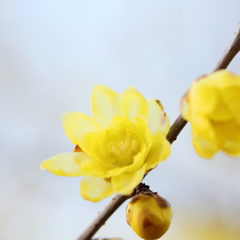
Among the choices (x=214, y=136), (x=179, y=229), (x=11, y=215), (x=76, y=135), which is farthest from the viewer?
(x=179, y=229)

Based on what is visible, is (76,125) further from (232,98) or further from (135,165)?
(232,98)

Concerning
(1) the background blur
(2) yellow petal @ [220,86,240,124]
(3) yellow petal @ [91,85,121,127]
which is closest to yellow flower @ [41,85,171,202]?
(3) yellow petal @ [91,85,121,127]

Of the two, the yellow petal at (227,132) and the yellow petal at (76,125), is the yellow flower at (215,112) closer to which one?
the yellow petal at (227,132)

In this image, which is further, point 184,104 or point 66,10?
point 66,10

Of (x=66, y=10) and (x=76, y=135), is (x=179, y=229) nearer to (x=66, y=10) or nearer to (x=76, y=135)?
(x=66, y=10)

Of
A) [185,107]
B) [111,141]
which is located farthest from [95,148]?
[185,107]

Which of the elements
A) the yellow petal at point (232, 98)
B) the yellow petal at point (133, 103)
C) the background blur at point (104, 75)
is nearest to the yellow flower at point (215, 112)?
the yellow petal at point (232, 98)

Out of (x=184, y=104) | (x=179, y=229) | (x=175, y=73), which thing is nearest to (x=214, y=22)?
(x=175, y=73)
